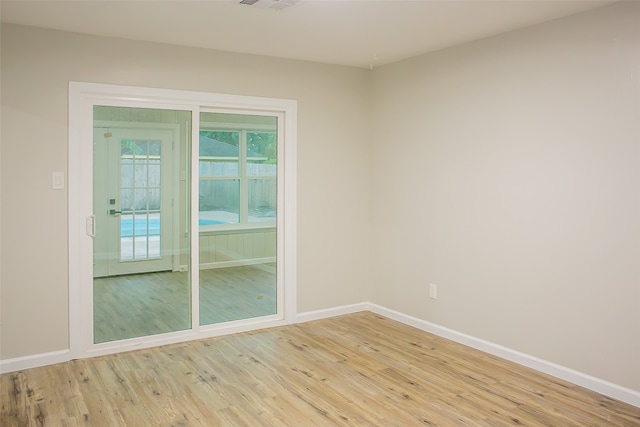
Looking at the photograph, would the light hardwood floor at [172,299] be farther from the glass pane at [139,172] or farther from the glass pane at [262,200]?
the glass pane at [139,172]

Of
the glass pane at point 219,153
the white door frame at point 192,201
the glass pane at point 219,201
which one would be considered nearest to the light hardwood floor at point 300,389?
the white door frame at point 192,201

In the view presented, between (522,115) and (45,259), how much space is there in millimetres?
3795

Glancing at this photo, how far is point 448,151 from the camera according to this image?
15.1ft

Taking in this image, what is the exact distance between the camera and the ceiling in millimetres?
3359

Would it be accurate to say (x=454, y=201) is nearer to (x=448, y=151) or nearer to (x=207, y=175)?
(x=448, y=151)

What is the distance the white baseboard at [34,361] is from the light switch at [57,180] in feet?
4.18

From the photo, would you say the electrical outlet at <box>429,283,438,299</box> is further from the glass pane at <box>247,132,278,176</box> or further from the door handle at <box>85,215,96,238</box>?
the door handle at <box>85,215,96,238</box>

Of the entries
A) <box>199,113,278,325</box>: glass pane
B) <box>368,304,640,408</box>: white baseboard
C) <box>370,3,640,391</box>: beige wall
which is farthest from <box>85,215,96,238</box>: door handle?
<box>368,304,640,408</box>: white baseboard

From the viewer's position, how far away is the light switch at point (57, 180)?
3.97m

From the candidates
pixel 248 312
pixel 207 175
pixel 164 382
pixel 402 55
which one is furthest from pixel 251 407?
pixel 402 55

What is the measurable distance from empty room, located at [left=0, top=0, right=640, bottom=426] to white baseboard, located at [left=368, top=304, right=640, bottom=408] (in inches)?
0.7

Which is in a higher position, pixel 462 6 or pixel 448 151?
pixel 462 6

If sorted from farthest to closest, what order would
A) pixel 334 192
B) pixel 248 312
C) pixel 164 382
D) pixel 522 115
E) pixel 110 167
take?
1. pixel 334 192
2. pixel 248 312
3. pixel 110 167
4. pixel 522 115
5. pixel 164 382

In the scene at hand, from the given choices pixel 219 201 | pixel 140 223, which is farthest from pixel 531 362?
pixel 140 223
